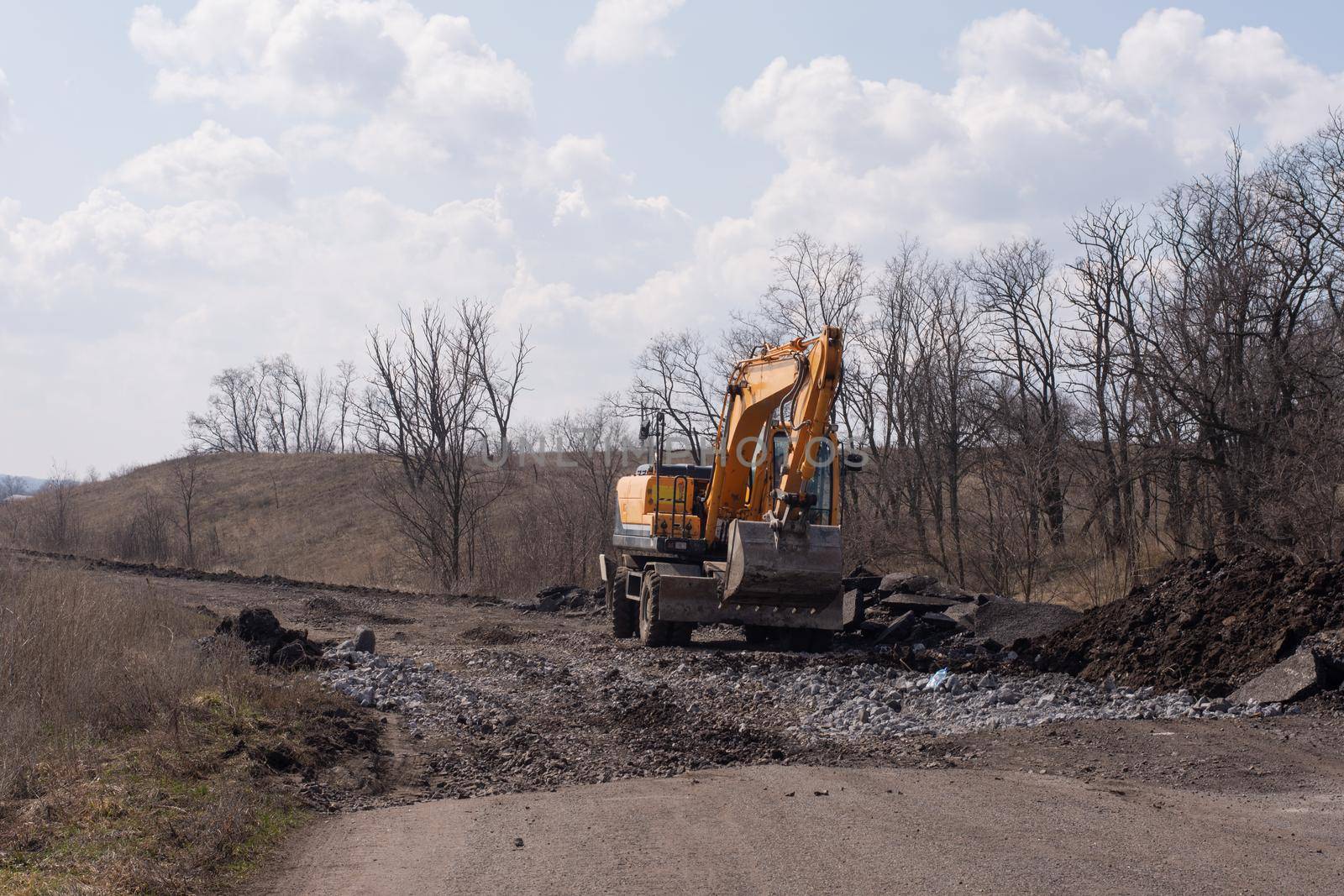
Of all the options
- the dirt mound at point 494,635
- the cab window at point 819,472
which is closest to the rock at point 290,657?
the dirt mound at point 494,635

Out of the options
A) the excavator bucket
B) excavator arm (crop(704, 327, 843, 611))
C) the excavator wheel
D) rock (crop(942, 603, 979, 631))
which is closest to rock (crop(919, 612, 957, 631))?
rock (crop(942, 603, 979, 631))

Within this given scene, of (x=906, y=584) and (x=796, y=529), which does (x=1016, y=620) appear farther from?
(x=796, y=529)

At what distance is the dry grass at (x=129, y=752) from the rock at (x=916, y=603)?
401 inches

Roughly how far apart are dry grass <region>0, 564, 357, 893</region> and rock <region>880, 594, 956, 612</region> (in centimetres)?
1019

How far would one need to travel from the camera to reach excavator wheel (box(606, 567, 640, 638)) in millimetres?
19656

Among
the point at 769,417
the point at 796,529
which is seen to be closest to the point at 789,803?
the point at 796,529

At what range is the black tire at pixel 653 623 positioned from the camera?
55.4 ft

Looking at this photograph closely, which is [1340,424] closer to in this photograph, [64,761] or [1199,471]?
[1199,471]

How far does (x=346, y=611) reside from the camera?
Answer: 2345cm

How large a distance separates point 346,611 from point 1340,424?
1913 centimetres

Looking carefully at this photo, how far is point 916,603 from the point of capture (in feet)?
61.5

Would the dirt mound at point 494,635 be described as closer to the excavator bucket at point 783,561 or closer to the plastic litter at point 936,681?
the excavator bucket at point 783,561

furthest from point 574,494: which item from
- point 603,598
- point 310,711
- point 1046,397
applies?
point 310,711

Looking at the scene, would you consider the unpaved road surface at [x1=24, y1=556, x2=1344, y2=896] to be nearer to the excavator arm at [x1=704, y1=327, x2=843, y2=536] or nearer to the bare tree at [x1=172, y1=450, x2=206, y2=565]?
the excavator arm at [x1=704, y1=327, x2=843, y2=536]
